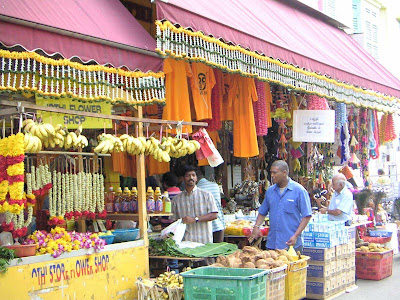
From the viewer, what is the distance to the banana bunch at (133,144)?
6.30 metres

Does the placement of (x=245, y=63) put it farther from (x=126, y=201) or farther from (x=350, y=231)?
(x=350, y=231)

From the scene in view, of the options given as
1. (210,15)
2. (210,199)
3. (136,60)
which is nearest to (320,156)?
(210,199)

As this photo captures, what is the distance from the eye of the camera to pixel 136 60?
20.4 feet

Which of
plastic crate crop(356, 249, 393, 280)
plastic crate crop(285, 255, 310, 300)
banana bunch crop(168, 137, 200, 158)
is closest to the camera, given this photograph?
plastic crate crop(285, 255, 310, 300)

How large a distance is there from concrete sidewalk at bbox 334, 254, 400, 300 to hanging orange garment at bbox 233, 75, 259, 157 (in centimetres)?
266

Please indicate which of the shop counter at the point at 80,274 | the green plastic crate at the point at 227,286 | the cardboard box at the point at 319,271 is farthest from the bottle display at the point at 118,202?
the cardboard box at the point at 319,271

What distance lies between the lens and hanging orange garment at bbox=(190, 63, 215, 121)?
27.0 ft

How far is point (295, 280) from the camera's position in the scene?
22.4 ft

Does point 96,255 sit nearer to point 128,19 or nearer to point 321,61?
point 128,19

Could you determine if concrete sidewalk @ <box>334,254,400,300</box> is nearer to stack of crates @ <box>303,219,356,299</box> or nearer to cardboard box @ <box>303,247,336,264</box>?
stack of crates @ <box>303,219,356,299</box>

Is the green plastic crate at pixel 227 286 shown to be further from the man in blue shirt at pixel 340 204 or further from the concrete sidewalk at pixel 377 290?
the man in blue shirt at pixel 340 204

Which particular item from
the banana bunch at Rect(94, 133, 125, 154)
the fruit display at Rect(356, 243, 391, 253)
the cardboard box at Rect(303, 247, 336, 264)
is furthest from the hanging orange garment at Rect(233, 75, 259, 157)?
the banana bunch at Rect(94, 133, 125, 154)

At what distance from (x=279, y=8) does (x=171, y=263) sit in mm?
5776

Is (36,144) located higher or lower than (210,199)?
higher
